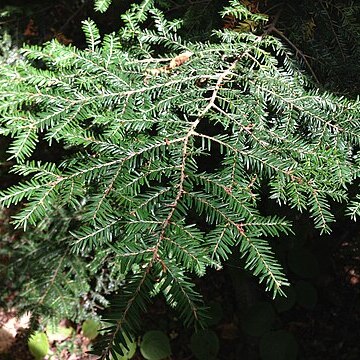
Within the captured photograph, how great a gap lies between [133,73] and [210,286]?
1.86 m

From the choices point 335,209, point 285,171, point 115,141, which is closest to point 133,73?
point 115,141

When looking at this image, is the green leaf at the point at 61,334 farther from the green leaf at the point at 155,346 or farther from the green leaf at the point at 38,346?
the green leaf at the point at 155,346

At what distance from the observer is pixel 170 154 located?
1.22 m

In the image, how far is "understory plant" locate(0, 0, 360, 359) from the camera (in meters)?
1.05

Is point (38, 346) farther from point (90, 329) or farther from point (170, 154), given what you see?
point (170, 154)

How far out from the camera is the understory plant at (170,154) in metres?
1.05

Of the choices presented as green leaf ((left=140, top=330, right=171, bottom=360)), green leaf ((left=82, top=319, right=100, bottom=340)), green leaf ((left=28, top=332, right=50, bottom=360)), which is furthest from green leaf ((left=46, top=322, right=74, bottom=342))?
green leaf ((left=140, top=330, right=171, bottom=360))

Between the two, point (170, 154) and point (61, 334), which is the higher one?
point (170, 154)

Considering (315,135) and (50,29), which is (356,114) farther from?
(50,29)

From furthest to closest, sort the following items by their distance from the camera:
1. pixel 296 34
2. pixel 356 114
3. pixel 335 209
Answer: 1. pixel 335 209
2. pixel 296 34
3. pixel 356 114

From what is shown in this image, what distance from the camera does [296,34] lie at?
1599 mm

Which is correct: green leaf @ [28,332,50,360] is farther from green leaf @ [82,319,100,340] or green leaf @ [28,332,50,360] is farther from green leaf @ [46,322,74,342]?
green leaf @ [82,319,100,340]

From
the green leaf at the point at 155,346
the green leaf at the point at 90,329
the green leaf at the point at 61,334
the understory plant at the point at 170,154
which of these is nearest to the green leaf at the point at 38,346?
the green leaf at the point at 61,334

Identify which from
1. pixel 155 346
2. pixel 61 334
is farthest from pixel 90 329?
pixel 155 346
